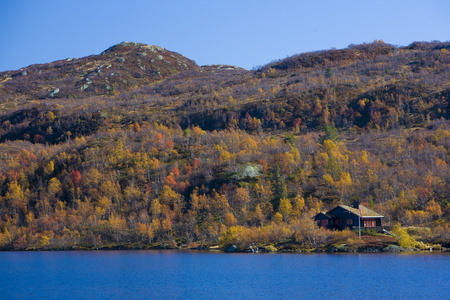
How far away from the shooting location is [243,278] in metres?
51.8

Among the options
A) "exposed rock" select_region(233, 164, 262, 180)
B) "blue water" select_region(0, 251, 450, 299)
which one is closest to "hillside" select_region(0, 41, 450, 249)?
"exposed rock" select_region(233, 164, 262, 180)

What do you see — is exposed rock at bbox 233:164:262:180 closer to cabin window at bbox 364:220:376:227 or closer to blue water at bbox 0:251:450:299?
cabin window at bbox 364:220:376:227

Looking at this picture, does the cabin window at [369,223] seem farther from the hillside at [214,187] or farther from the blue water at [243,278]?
the blue water at [243,278]

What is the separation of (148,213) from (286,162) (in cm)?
4104

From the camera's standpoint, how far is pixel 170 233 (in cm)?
10500

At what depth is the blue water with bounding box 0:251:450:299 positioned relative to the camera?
4319 centimetres

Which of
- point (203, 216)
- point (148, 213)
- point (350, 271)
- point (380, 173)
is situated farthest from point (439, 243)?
point (148, 213)

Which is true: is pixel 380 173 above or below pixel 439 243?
above

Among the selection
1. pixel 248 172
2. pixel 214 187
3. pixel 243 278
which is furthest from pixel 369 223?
pixel 214 187

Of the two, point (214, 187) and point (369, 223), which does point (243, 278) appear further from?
point (214, 187)

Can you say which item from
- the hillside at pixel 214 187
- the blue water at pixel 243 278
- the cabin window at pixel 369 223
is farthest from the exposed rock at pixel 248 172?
the blue water at pixel 243 278

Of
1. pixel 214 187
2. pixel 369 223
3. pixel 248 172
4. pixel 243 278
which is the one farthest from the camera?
pixel 248 172

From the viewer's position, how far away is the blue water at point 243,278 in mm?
43188

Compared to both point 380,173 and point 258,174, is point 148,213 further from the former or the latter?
point 380,173
